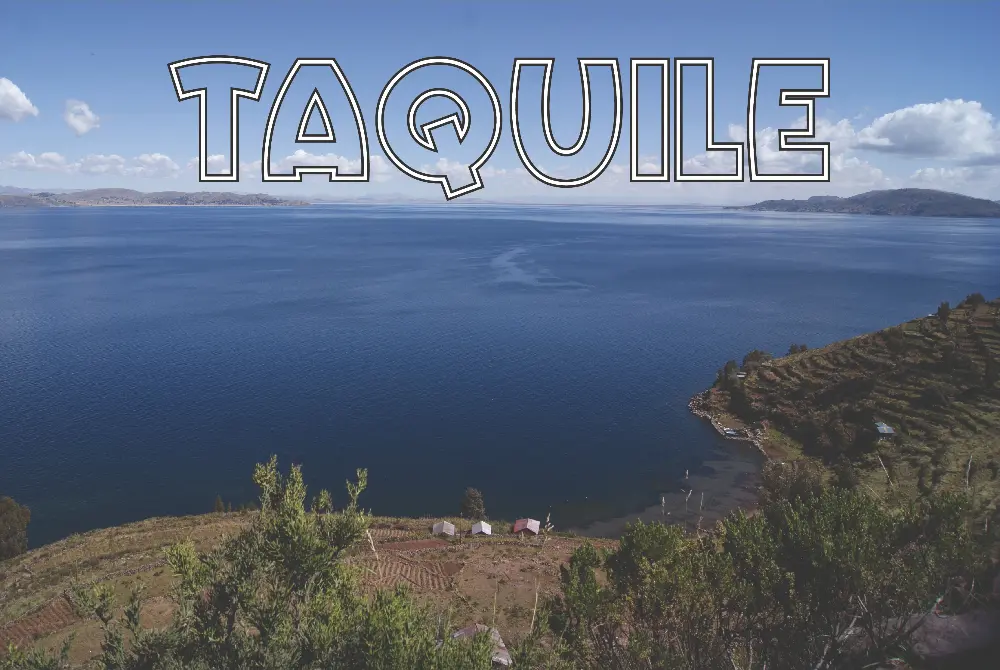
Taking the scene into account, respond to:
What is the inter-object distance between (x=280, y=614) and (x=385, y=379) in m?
58.6

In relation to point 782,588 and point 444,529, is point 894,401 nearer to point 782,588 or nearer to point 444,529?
point 444,529

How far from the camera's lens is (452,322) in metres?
95.5

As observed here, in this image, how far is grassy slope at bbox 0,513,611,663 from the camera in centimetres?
2752

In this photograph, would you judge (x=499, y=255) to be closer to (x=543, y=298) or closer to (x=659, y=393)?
(x=543, y=298)

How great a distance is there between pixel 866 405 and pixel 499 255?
137 m

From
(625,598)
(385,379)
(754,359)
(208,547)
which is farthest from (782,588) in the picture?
(754,359)

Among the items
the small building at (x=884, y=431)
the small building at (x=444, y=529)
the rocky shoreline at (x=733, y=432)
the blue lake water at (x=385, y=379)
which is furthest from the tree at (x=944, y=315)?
the small building at (x=444, y=529)

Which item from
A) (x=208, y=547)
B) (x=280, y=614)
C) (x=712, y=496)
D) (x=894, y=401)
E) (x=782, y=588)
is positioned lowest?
(x=712, y=496)

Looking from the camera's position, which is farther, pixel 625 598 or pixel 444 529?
pixel 444 529

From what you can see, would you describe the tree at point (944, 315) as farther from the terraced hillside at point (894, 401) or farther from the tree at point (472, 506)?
the tree at point (472, 506)

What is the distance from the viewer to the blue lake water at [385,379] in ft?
165

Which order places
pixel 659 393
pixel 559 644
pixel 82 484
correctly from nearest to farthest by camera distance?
pixel 559 644, pixel 82 484, pixel 659 393

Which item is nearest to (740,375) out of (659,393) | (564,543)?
(659,393)

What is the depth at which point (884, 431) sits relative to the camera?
52188mm
